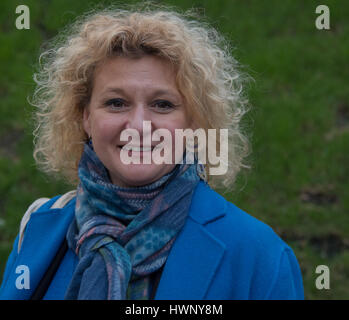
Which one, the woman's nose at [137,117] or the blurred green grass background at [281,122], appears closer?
the woman's nose at [137,117]

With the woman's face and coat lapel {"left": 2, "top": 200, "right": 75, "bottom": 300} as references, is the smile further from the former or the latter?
coat lapel {"left": 2, "top": 200, "right": 75, "bottom": 300}

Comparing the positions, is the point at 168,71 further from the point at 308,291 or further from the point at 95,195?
the point at 308,291

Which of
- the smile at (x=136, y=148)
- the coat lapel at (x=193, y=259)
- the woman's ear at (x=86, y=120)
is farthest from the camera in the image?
the woman's ear at (x=86, y=120)

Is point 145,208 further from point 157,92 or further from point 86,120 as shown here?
point 86,120

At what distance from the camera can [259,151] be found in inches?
174

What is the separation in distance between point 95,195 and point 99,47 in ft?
1.84

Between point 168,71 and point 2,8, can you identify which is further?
point 2,8

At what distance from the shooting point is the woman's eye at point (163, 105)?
6.63 ft

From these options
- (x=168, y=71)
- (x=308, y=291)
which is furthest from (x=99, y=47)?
(x=308, y=291)

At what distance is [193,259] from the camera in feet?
6.45

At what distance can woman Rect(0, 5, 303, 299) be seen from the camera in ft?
6.33

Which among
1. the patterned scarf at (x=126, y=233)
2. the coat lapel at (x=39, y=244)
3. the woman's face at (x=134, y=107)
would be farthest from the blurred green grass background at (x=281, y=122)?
the patterned scarf at (x=126, y=233)

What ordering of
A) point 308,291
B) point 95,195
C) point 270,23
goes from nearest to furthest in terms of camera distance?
point 95,195 → point 308,291 → point 270,23

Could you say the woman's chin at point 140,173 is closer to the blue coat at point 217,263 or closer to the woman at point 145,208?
the woman at point 145,208
